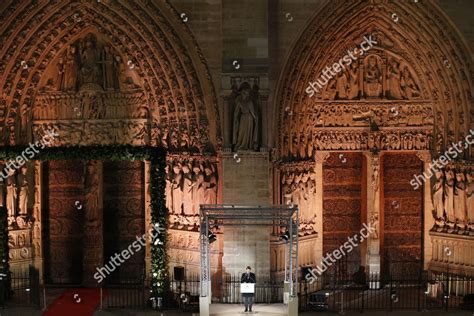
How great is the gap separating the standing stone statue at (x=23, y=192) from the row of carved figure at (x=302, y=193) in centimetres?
520

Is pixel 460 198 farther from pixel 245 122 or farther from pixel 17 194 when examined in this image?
pixel 17 194

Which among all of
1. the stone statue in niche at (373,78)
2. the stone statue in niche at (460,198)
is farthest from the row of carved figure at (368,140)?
the stone statue in niche at (460,198)

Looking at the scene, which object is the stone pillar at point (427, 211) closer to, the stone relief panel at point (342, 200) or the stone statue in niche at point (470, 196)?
the stone statue in niche at point (470, 196)

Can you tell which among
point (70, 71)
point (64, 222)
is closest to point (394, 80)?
point (70, 71)

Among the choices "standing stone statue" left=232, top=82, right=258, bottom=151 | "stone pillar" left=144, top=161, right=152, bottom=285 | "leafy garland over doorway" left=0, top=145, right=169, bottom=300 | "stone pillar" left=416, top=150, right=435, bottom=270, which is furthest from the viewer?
"stone pillar" left=416, top=150, right=435, bottom=270

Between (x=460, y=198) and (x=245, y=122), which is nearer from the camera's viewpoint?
(x=245, y=122)

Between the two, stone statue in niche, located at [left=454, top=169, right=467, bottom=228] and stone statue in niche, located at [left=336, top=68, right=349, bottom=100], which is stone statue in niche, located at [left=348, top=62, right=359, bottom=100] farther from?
stone statue in niche, located at [left=454, top=169, right=467, bottom=228]

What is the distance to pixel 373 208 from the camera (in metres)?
20.2

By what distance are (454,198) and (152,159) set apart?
610 cm

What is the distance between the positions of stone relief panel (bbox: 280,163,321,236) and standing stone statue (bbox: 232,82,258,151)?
1.11m

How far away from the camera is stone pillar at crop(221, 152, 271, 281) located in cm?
1822

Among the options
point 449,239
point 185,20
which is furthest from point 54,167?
point 449,239
